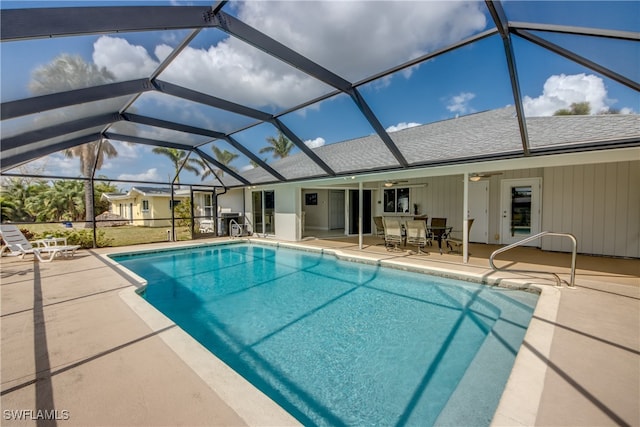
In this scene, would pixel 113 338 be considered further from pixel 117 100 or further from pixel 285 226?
pixel 285 226

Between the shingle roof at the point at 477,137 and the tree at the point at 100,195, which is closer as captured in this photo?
the shingle roof at the point at 477,137

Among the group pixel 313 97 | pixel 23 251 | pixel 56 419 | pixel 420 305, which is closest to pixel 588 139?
pixel 420 305

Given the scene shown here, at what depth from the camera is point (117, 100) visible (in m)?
5.95

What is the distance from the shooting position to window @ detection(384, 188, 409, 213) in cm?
1258

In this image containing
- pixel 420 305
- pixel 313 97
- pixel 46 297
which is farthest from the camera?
pixel 313 97

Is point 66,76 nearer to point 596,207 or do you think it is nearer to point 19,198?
point 596,207

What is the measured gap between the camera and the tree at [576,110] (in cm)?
532

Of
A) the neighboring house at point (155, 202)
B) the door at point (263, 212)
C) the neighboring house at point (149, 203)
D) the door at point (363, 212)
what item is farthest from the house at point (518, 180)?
the neighboring house at point (149, 203)

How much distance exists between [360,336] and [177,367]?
2.50 metres

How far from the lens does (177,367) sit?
270cm

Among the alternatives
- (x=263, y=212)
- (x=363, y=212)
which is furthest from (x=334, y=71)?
(x=363, y=212)

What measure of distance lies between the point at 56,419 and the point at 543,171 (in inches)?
453

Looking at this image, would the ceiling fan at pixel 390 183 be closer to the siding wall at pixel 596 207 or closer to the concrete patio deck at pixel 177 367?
the siding wall at pixel 596 207

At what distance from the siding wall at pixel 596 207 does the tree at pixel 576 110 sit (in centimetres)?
320
